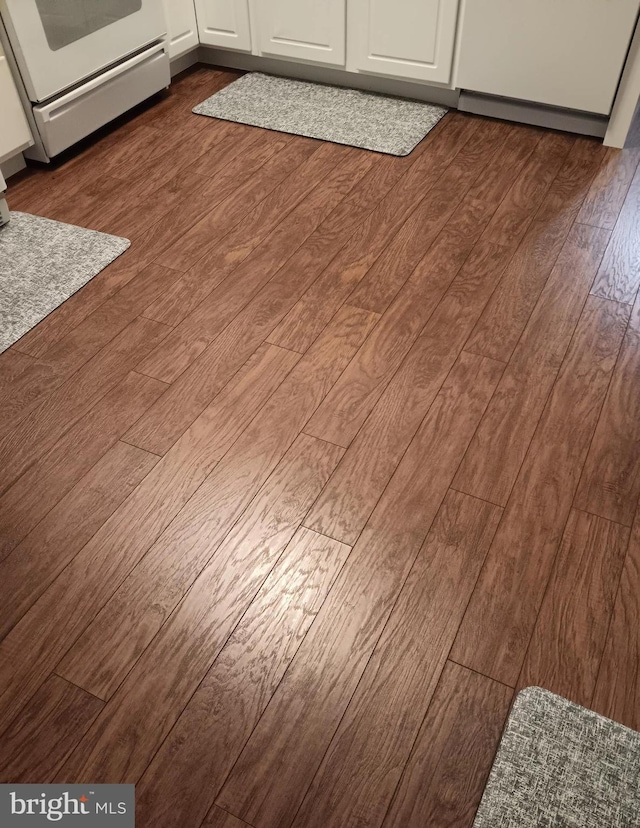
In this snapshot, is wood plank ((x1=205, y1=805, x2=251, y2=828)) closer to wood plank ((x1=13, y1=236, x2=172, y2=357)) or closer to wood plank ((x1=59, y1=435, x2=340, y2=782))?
wood plank ((x1=59, y1=435, x2=340, y2=782))

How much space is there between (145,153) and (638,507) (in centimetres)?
228

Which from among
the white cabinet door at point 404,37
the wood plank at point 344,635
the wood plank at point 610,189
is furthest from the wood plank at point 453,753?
the white cabinet door at point 404,37

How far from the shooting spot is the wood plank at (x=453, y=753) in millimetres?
1188

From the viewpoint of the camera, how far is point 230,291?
2.22m

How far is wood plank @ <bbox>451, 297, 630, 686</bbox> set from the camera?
4.58ft

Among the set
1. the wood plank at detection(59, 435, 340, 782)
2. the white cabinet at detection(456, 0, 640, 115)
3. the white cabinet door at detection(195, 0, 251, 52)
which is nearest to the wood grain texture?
the wood plank at detection(59, 435, 340, 782)

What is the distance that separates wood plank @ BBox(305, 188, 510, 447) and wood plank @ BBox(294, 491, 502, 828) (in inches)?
14.1

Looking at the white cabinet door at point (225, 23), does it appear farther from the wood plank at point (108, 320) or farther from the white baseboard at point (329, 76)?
the wood plank at point (108, 320)

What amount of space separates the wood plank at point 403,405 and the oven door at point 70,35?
1.63m

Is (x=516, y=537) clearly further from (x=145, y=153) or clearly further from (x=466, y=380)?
(x=145, y=153)

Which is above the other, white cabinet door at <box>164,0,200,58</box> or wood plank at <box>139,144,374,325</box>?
white cabinet door at <box>164,0,200,58</box>

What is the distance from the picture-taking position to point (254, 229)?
248 cm

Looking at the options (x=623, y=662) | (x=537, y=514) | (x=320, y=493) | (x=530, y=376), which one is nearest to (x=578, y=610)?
(x=623, y=662)

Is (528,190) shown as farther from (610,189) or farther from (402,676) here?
(402,676)
